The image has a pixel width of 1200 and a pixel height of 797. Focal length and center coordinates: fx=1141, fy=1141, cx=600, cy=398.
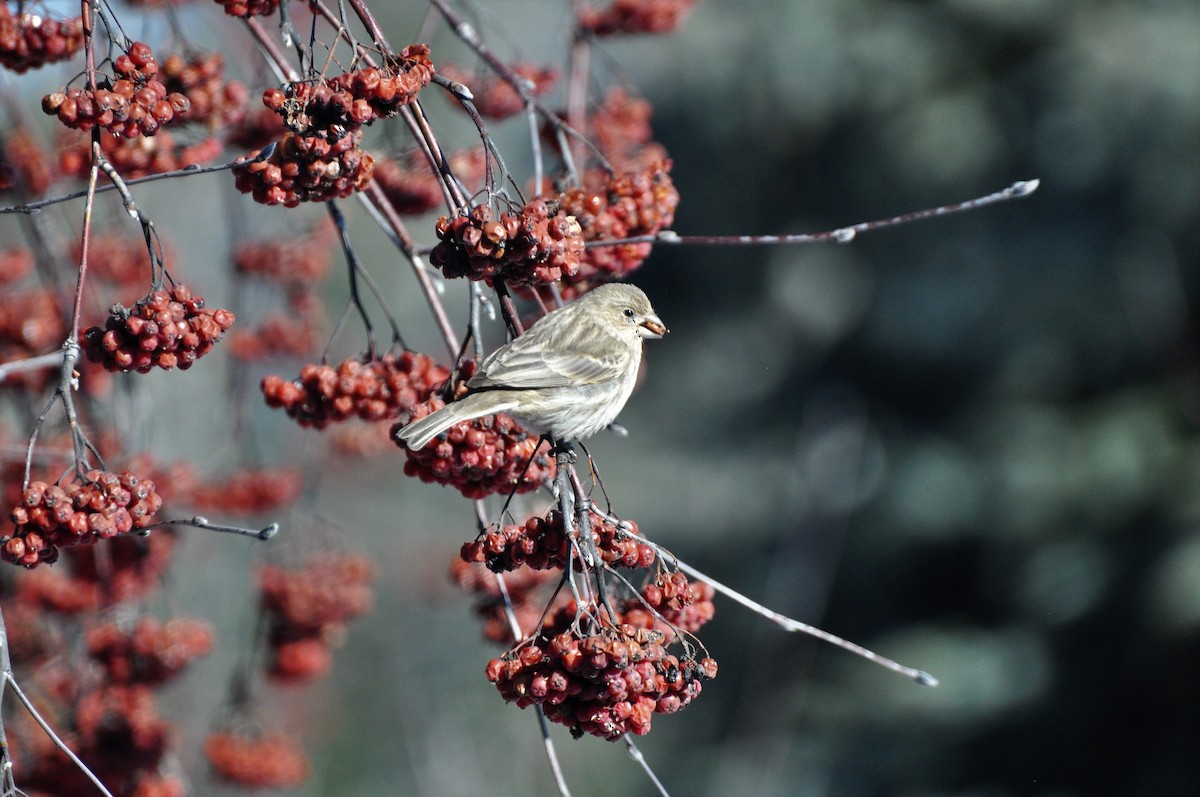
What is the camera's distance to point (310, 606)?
153 inches

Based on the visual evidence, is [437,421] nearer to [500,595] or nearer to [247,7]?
[500,595]

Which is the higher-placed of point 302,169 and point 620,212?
point 620,212

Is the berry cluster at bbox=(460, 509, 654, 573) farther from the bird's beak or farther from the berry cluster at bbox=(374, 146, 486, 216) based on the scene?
the berry cluster at bbox=(374, 146, 486, 216)

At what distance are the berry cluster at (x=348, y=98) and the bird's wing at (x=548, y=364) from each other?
72 centimetres

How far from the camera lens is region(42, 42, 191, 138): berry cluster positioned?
1973mm

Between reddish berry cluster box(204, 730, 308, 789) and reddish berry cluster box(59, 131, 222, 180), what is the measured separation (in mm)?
2031

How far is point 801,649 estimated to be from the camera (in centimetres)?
845

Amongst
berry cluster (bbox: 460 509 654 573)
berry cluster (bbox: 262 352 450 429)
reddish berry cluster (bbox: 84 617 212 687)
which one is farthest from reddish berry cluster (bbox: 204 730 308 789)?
berry cluster (bbox: 460 509 654 573)

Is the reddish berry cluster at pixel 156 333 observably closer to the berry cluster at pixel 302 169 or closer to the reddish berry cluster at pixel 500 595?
the berry cluster at pixel 302 169

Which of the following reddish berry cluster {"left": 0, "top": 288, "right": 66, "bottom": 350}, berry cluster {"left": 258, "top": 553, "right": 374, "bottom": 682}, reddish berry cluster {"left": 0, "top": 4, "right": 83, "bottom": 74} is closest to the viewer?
reddish berry cluster {"left": 0, "top": 4, "right": 83, "bottom": 74}

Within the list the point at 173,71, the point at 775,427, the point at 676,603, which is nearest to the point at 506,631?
the point at 676,603

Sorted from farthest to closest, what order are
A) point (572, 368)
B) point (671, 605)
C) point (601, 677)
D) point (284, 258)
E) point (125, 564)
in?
point (284, 258), point (125, 564), point (572, 368), point (671, 605), point (601, 677)

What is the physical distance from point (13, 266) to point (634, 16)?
230cm

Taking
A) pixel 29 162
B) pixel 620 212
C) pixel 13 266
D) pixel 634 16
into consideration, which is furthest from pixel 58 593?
pixel 634 16
